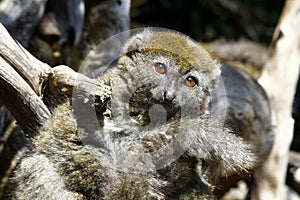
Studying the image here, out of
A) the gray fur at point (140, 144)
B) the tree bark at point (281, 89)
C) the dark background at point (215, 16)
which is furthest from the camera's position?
the dark background at point (215, 16)

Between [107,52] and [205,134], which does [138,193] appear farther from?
[107,52]

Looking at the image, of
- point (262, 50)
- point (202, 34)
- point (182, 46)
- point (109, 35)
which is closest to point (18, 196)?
point (182, 46)

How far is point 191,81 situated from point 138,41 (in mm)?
369

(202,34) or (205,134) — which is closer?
(205,134)

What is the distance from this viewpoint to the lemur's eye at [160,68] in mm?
3348

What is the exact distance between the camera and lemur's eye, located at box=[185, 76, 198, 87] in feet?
11.2

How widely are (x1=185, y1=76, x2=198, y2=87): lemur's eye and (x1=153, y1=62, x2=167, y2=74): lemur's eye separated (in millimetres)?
135

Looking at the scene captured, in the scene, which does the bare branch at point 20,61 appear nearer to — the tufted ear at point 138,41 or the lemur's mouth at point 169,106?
the tufted ear at point 138,41

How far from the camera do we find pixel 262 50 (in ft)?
18.4

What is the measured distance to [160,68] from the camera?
11.0 ft

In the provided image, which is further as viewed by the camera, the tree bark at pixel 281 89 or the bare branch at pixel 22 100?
the tree bark at pixel 281 89

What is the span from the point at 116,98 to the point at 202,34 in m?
4.15

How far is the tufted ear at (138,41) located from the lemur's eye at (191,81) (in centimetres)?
30

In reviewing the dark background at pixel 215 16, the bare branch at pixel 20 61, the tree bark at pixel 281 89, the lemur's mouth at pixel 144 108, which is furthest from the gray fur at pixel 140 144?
the dark background at pixel 215 16
